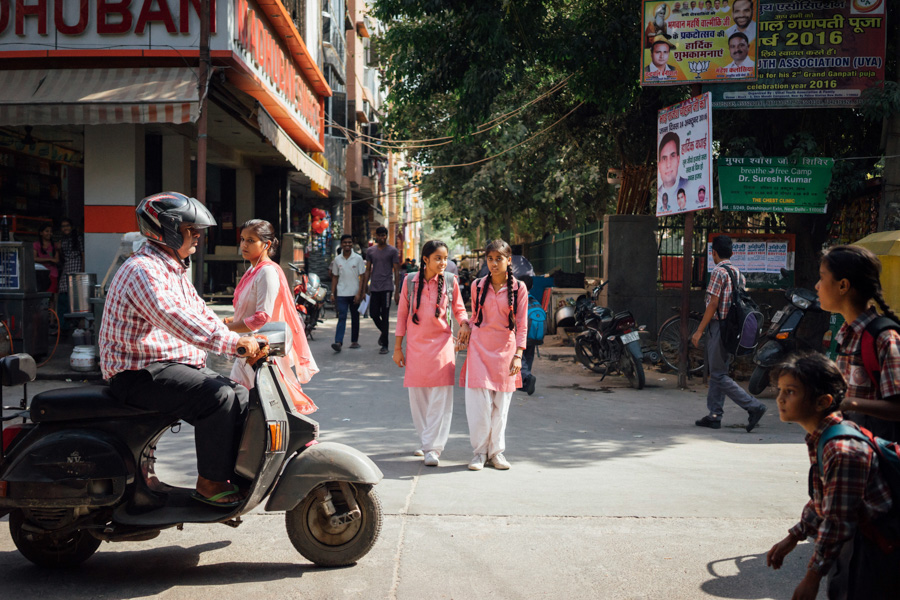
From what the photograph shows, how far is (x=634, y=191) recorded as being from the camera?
44.3ft

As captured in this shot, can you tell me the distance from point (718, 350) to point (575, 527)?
11.8 feet

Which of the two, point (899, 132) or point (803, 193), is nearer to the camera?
point (899, 132)

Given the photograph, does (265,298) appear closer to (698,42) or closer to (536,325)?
(536,325)

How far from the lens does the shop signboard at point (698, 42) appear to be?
9562 mm

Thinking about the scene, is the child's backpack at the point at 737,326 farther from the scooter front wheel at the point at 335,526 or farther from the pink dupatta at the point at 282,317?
the scooter front wheel at the point at 335,526

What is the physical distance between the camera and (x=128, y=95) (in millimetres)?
10195

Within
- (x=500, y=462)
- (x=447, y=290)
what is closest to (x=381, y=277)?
(x=447, y=290)

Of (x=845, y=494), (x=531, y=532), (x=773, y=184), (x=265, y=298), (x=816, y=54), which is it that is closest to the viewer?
(x=845, y=494)

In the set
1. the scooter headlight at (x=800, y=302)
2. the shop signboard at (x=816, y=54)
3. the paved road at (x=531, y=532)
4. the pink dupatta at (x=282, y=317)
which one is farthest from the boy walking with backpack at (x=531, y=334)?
the pink dupatta at (x=282, y=317)

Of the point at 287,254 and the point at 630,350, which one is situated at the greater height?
the point at 287,254

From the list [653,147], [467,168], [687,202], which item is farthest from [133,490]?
[467,168]

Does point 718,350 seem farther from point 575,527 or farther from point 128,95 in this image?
point 128,95

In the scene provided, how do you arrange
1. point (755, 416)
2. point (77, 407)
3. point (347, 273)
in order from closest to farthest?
point (77, 407)
point (755, 416)
point (347, 273)

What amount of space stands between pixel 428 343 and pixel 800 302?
4.60 metres
